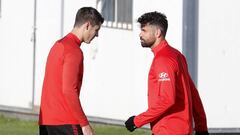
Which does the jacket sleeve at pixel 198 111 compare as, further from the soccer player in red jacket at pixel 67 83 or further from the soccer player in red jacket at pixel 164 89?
the soccer player in red jacket at pixel 67 83

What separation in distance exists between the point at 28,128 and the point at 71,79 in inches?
264

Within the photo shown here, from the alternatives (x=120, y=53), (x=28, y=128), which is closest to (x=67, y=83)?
(x=120, y=53)

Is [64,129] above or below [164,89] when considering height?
below

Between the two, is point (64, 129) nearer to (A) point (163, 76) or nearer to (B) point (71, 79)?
(B) point (71, 79)

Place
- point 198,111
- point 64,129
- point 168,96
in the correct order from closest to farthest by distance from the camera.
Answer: point 168,96, point 64,129, point 198,111

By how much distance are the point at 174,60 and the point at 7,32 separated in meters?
8.12

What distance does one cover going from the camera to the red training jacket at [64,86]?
29.3 ft

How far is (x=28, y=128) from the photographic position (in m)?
15.5

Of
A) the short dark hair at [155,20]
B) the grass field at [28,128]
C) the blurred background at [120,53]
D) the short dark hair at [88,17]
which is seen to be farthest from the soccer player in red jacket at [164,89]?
the grass field at [28,128]

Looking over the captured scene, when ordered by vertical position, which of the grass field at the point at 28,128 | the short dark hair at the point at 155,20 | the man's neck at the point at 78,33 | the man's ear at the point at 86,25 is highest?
the short dark hair at the point at 155,20

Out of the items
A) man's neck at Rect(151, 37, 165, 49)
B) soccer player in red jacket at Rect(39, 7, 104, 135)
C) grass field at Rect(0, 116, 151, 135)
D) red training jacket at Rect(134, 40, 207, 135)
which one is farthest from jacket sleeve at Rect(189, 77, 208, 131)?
grass field at Rect(0, 116, 151, 135)

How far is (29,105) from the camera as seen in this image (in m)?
16.2

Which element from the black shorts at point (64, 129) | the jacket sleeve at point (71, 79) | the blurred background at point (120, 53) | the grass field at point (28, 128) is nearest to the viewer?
the jacket sleeve at point (71, 79)

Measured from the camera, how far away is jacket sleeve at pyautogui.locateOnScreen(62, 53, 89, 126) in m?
8.91
